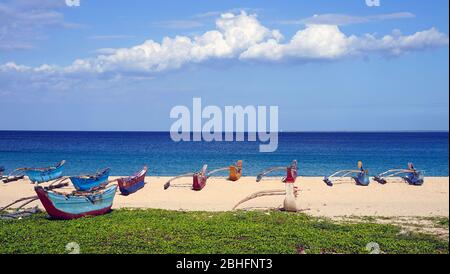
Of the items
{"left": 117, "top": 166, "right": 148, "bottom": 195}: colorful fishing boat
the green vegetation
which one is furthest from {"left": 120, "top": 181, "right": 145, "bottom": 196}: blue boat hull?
the green vegetation

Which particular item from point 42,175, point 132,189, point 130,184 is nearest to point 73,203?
point 130,184

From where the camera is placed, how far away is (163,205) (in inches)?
760

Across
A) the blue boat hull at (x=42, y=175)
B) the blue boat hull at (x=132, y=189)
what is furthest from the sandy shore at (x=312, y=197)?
the blue boat hull at (x=42, y=175)

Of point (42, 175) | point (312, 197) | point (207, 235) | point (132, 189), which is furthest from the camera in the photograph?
point (42, 175)

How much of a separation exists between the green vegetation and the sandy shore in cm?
278

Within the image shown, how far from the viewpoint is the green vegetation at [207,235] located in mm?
11430

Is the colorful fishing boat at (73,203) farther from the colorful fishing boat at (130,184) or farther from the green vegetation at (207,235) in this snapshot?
the colorful fishing boat at (130,184)

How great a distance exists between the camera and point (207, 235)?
12883 mm

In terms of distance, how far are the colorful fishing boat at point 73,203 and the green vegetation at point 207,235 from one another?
0.41m

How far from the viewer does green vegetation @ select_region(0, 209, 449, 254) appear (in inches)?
450

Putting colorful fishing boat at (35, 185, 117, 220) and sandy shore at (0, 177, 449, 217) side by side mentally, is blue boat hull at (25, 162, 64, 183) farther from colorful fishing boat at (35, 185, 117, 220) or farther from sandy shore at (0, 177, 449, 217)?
colorful fishing boat at (35, 185, 117, 220)

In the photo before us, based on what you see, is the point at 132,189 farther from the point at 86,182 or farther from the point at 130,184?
the point at 86,182

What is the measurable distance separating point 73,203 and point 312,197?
10.5m
